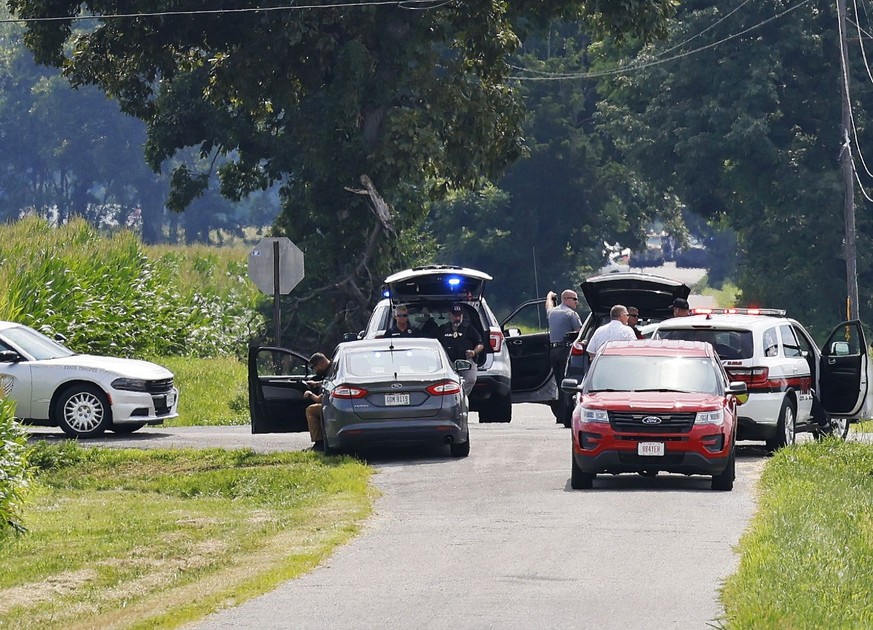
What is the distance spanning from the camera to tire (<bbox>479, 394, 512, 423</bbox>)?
2564 centimetres

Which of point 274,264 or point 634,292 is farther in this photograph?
point 274,264

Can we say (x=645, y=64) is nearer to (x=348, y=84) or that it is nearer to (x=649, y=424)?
(x=348, y=84)

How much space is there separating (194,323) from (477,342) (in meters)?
16.0

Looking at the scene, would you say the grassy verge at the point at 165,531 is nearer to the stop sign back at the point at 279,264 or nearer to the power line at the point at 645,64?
the stop sign back at the point at 279,264

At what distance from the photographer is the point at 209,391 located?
32.6 m

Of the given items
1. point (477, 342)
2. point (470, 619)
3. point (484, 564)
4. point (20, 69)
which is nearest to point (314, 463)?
point (477, 342)

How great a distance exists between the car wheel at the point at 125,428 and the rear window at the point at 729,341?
8.09 meters

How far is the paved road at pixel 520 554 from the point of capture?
11164 millimetres

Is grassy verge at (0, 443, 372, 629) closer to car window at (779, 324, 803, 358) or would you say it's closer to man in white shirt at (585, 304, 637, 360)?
man in white shirt at (585, 304, 637, 360)

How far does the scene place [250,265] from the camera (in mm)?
30828

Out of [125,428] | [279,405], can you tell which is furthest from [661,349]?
[125,428]

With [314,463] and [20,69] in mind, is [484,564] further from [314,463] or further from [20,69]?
[20,69]

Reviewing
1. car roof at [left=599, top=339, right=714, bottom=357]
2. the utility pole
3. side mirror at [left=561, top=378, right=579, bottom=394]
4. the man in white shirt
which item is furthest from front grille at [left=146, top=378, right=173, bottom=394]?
the utility pole

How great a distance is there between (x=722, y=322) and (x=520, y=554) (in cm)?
826
